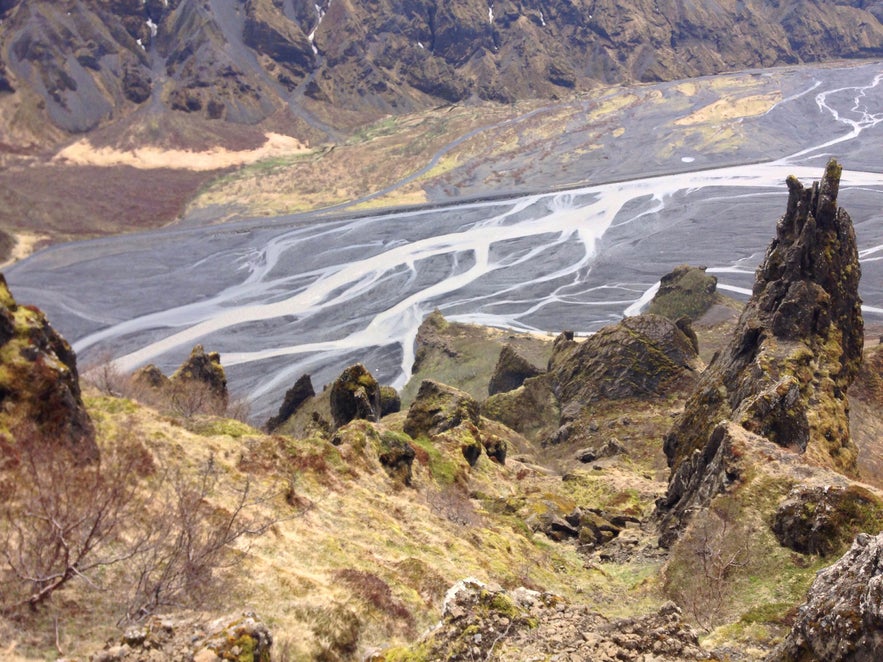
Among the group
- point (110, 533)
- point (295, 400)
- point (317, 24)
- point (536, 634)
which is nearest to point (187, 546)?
point (110, 533)

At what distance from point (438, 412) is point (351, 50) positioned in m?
172

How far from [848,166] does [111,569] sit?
389 ft

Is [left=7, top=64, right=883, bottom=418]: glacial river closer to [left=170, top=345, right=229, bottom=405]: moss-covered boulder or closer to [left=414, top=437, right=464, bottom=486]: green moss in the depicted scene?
[left=170, top=345, right=229, bottom=405]: moss-covered boulder

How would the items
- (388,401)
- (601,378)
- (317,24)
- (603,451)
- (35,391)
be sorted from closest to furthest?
1. (35,391)
2. (603,451)
3. (601,378)
4. (388,401)
5. (317,24)

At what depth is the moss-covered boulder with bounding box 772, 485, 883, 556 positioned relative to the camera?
39.5 ft

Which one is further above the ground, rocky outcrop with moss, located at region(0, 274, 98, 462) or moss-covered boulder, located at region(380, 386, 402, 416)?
rocky outcrop with moss, located at region(0, 274, 98, 462)

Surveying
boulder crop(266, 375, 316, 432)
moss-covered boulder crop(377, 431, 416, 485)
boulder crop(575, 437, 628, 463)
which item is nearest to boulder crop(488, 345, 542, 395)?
boulder crop(575, 437, 628, 463)

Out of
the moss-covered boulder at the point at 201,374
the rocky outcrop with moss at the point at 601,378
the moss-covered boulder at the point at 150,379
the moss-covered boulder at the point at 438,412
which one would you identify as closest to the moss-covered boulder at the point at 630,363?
the rocky outcrop with moss at the point at 601,378

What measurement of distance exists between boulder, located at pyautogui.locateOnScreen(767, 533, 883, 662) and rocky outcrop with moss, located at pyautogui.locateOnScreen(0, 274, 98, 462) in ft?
39.4

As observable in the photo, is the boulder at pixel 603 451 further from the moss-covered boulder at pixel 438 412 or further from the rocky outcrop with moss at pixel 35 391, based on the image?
the rocky outcrop with moss at pixel 35 391

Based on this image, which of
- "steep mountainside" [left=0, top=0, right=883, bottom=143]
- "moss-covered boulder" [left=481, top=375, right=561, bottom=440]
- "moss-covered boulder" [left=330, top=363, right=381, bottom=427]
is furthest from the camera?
"steep mountainside" [left=0, top=0, right=883, bottom=143]

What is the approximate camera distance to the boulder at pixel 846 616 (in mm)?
6793

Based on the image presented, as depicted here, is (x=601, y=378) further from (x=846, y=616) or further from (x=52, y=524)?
(x=52, y=524)

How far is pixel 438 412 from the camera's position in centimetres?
2656
